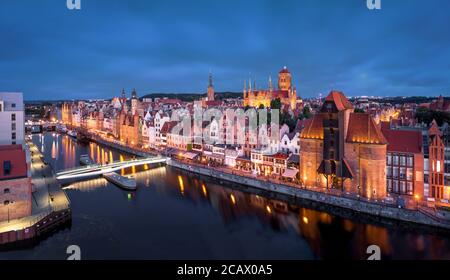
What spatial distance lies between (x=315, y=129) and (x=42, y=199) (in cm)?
1921

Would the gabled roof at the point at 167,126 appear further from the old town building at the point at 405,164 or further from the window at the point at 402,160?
the window at the point at 402,160

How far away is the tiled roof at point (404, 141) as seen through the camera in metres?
21.7

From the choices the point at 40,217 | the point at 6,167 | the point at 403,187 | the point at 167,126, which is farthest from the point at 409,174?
the point at 167,126

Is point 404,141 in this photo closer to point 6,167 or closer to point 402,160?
point 402,160

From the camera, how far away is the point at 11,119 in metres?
27.4

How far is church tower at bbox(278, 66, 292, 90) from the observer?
82669 mm
